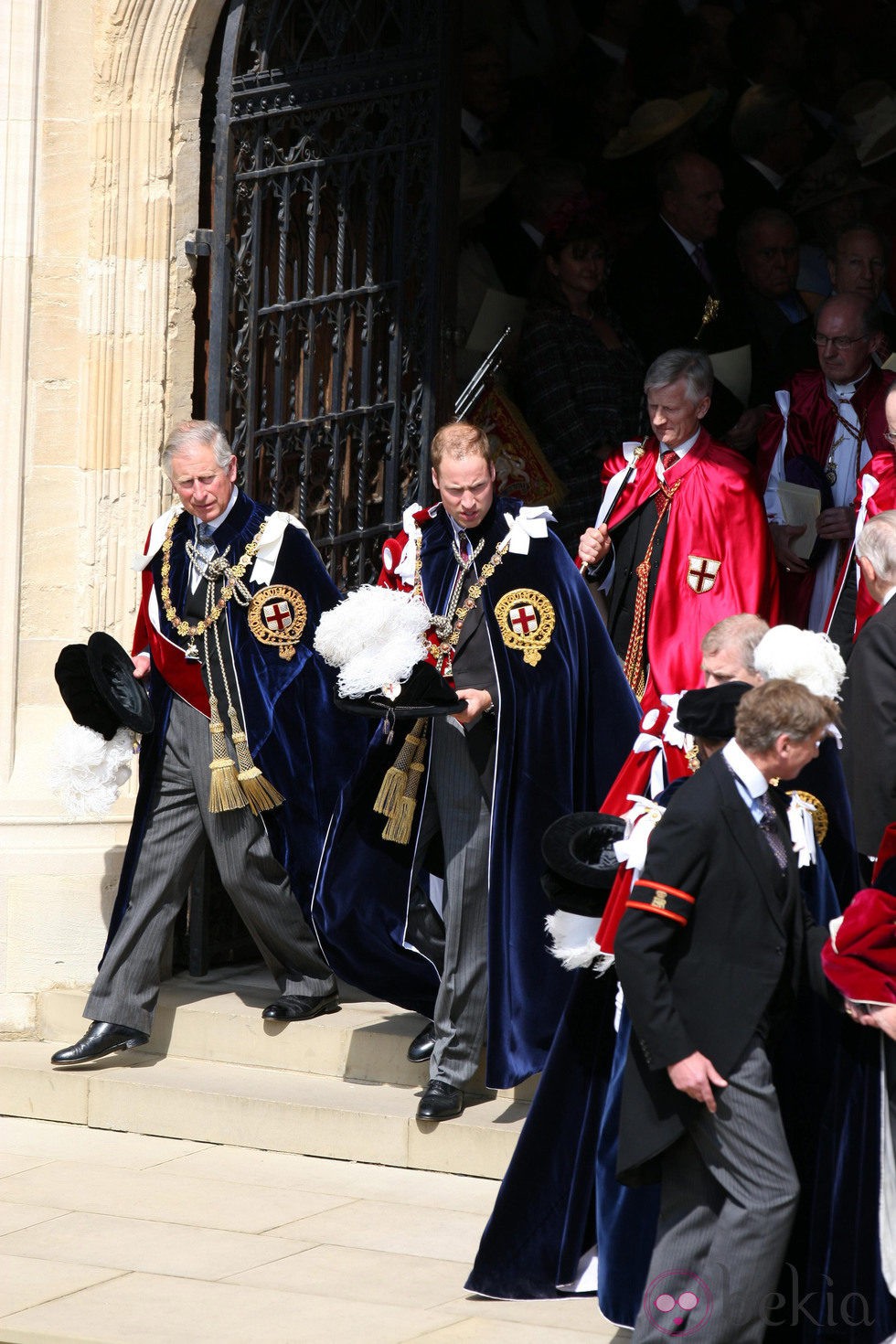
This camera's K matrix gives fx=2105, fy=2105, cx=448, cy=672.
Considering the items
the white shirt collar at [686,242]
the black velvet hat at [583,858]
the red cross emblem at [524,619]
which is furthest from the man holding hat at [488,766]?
the white shirt collar at [686,242]

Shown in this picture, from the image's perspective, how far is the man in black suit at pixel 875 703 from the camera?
5.54 metres

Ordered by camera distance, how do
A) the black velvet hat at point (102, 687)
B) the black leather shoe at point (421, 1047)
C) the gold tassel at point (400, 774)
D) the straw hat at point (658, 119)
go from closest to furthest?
1. the gold tassel at point (400, 774)
2. the black leather shoe at point (421, 1047)
3. the black velvet hat at point (102, 687)
4. the straw hat at point (658, 119)

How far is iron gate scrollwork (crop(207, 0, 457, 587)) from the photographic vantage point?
764cm

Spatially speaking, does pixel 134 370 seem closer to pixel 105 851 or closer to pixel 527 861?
pixel 105 851

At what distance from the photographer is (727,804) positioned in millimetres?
4438

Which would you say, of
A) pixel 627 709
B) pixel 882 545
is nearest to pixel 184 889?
pixel 627 709

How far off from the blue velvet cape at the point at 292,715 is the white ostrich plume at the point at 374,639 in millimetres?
808

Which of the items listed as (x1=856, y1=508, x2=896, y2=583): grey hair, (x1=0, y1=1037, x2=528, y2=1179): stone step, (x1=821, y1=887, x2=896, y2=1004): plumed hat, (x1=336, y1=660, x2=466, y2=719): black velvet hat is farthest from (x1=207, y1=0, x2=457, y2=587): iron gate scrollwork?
(x1=821, y1=887, x2=896, y2=1004): plumed hat

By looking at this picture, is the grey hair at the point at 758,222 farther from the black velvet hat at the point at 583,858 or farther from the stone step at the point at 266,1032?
the black velvet hat at the point at 583,858

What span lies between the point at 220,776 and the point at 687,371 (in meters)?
2.11

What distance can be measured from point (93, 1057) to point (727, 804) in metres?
3.25

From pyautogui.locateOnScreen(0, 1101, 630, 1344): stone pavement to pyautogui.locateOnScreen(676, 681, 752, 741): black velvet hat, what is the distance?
4.82ft

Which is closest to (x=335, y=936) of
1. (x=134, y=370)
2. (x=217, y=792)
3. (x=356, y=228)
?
(x=217, y=792)

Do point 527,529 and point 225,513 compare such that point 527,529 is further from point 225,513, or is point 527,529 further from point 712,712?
point 712,712
